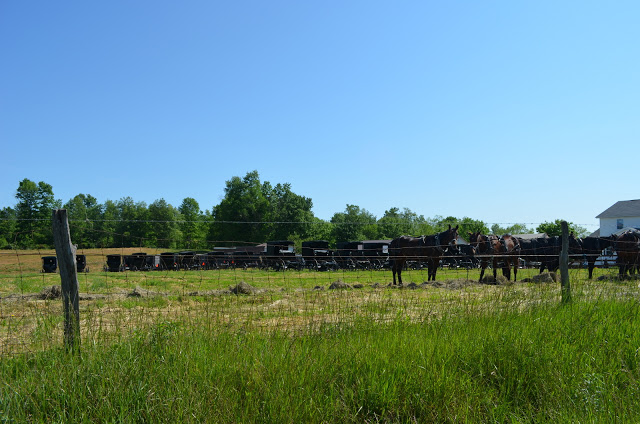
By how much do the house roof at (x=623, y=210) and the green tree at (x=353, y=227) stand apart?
36567 mm

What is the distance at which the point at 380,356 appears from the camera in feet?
16.0

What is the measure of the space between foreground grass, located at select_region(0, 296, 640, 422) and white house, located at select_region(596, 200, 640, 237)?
241ft

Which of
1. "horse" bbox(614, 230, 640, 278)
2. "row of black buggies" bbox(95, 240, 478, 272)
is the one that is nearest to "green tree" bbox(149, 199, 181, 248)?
"row of black buggies" bbox(95, 240, 478, 272)

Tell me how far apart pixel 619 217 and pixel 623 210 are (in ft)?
5.71

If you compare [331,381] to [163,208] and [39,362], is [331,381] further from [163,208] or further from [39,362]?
[163,208]

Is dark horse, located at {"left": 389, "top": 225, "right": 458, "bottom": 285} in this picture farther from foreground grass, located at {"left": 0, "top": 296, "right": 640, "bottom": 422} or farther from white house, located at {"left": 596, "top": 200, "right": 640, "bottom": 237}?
white house, located at {"left": 596, "top": 200, "right": 640, "bottom": 237}

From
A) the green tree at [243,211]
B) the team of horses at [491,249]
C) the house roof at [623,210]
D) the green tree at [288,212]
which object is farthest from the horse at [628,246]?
the green tree at [243,211]

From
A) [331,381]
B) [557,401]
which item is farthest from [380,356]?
[557,401]

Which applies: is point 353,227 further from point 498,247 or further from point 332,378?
point 332,378

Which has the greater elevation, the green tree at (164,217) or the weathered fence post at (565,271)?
the green tree at (164,217)

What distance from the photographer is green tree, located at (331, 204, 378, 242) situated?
82.9 m

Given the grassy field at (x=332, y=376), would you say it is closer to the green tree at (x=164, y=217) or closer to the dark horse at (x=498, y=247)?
the dark horse at (x=498, y=247)

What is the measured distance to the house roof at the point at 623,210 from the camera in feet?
228

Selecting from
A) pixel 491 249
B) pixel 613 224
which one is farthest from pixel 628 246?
pixel 613 224
